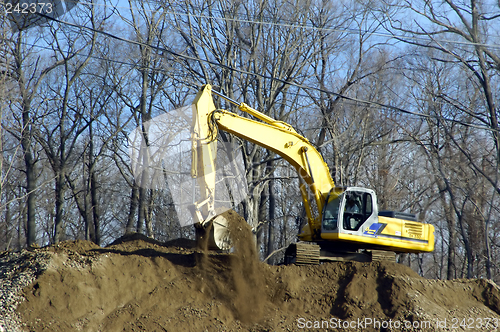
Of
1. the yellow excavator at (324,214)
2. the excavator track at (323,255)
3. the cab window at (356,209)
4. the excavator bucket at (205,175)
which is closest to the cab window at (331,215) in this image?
the yellow excavator at (324,214)

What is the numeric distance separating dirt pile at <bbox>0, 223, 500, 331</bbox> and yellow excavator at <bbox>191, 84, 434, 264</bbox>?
633 mm

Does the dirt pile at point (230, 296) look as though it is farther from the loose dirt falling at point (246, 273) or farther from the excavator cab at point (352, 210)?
the excavator cab at point (352, 210)

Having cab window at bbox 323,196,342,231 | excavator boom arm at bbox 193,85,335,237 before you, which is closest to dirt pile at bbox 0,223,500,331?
cab window at bbox 323,196,342,231

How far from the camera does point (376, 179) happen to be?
21.1 metres

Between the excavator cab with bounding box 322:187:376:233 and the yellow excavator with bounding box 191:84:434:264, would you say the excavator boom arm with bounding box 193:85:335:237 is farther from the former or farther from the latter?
the excavator cab with bounding box 322:187:376:233

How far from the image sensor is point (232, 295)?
945 centimetres

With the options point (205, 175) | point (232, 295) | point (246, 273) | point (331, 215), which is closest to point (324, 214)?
point (331, 215)

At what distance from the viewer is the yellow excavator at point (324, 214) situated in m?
9.91

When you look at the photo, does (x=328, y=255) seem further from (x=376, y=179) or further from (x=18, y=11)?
(x=18, y=11)

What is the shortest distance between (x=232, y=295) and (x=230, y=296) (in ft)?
0.15

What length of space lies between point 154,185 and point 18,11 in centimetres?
1023

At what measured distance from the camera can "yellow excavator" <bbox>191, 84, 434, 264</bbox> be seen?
991 cm

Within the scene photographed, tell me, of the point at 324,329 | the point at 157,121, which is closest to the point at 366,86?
the point at 157,121

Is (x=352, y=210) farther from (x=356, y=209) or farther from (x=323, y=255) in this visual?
(x=323, y=255)
